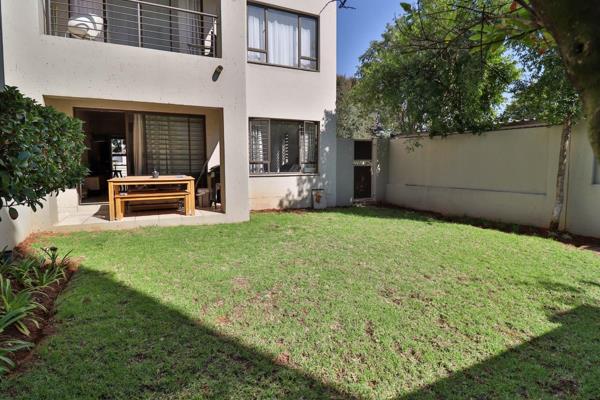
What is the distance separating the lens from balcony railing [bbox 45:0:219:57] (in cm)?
772

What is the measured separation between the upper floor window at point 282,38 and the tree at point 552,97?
6030 mm

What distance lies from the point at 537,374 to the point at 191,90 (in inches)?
311

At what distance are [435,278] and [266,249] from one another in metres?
2.94

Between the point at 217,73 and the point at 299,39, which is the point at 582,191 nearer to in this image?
the point at 299,39

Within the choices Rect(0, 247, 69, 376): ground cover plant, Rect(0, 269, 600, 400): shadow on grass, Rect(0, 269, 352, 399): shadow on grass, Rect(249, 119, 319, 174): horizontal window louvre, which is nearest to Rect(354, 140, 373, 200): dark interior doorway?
Rect(249, 119, 319, 174): horizontal window louvre

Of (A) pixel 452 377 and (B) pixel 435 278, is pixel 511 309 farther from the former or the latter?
(A) pixel 452 377

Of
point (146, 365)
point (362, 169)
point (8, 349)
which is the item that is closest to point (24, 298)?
point (8, 349)

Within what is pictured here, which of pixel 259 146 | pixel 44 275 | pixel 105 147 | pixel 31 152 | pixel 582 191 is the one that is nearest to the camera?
pixel 31 152

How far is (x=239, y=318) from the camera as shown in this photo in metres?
3.71

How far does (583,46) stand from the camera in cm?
→ 86

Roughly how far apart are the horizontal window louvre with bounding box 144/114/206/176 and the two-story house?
0.03 m

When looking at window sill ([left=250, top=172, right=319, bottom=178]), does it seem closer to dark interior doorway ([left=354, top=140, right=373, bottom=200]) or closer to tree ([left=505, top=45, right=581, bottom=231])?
dark interior doorway ([left=354, top=140, right=373, bottom=200])

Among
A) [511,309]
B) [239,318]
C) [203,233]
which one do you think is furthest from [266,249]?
[511,309]

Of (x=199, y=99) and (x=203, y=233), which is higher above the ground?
(x=199, y=99)
